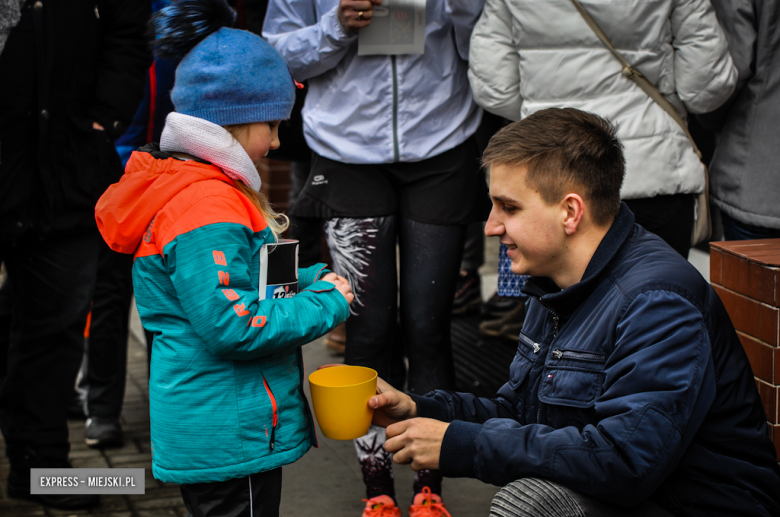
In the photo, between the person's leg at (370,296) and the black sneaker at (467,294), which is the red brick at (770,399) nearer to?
the person's leg at (370,296)

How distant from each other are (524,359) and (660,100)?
120 cm

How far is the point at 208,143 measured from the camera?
86.0 inches

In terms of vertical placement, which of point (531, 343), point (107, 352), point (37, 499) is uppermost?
point (531, 343)

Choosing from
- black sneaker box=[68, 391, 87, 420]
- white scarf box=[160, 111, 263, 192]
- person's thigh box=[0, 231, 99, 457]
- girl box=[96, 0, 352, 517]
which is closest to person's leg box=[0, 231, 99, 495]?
person's thigh box=[0, 231, 99, 457]

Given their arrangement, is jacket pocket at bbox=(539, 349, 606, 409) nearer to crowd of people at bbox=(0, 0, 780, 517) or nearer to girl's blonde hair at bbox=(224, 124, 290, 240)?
crowd of people at bbox=(0, 0, 780, 517)

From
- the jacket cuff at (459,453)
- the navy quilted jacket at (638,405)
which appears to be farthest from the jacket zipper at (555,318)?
the jacket cuff at (459,453)

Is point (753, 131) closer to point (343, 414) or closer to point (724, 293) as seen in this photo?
point (724, 293)

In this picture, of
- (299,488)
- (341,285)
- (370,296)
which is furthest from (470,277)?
(341,285)

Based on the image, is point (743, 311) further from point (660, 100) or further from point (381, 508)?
point (381, 508)

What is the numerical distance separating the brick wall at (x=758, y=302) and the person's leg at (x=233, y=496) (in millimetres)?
1452

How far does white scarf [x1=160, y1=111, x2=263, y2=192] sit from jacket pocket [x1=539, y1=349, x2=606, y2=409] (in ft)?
3.08

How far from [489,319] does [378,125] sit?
2.51 meters

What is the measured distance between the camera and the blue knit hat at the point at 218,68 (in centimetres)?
221

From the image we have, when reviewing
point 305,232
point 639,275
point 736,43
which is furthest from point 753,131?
point 305,232
